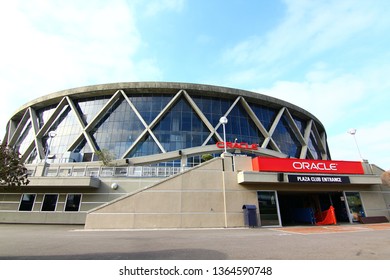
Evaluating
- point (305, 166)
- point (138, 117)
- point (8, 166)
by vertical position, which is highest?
point (138, 117)

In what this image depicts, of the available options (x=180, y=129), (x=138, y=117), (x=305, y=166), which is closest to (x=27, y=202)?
(x=138, y=117)

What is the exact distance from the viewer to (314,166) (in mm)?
16953

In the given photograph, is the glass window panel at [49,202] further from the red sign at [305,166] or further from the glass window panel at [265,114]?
the glass window panel at [265,114]

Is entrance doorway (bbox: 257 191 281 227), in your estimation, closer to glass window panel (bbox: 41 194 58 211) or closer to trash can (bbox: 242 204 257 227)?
trash can (bbox: 242 204 257 227)

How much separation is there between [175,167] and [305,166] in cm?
1158

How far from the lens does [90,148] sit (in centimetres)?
3167

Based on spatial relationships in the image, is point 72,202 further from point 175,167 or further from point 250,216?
point 250,216

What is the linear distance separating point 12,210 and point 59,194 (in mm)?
4717

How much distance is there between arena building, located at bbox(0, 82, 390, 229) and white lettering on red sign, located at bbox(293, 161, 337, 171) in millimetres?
81

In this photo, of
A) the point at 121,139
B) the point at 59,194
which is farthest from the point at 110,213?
the point at 121,139

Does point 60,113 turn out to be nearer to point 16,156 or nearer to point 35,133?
point 35,133

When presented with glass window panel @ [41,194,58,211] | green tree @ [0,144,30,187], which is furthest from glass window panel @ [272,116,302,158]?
green tree @ [0,144,30,187]

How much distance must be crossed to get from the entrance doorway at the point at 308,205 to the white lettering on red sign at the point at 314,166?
109 inches

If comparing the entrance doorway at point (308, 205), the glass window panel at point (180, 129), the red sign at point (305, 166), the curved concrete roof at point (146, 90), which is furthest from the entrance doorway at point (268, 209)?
the curved concrete roof at point (146, 90)
